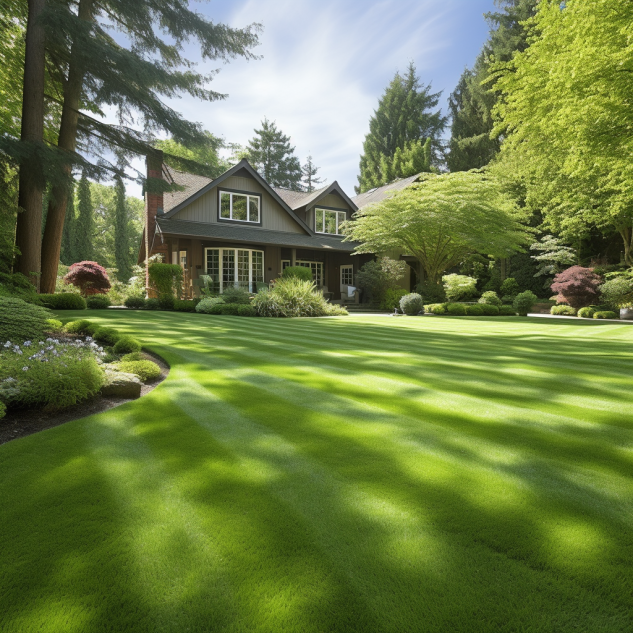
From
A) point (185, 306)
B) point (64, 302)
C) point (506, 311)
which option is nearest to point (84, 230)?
point (185, 306)

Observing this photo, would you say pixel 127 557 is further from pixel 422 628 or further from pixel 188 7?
pixel 188 7

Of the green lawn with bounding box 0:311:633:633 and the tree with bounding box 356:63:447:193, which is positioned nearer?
the green lawn with bounding box 0:311:633:633

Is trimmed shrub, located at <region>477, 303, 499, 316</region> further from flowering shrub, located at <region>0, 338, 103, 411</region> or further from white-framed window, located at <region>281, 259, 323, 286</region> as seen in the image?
flowering shrub, located at <region>0, 338, 103, 411</region>

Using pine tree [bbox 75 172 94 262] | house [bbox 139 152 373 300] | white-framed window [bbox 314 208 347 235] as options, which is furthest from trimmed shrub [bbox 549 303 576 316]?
pine tree [bbox 75 172 94 262]

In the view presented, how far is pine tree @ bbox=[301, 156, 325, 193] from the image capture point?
4644 cm

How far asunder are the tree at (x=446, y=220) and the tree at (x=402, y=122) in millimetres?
20541

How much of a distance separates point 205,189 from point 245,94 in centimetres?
550

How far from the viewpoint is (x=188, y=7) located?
1266 centimetres

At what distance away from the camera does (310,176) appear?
154 ft

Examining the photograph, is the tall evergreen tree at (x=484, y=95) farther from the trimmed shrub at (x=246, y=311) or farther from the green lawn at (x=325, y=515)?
the green lawn at (x=325, y=515)

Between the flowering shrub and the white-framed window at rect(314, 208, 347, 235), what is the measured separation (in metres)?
20.4

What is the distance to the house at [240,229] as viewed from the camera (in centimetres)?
1847

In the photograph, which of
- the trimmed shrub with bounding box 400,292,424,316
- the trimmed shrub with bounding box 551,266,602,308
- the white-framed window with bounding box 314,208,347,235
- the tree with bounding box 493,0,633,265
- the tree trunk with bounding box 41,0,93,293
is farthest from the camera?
the white-framed window with bounding box 314,208,347,235

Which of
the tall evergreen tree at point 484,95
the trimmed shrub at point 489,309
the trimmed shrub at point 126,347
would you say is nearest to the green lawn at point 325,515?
the trimmed shrub at point 126,347
